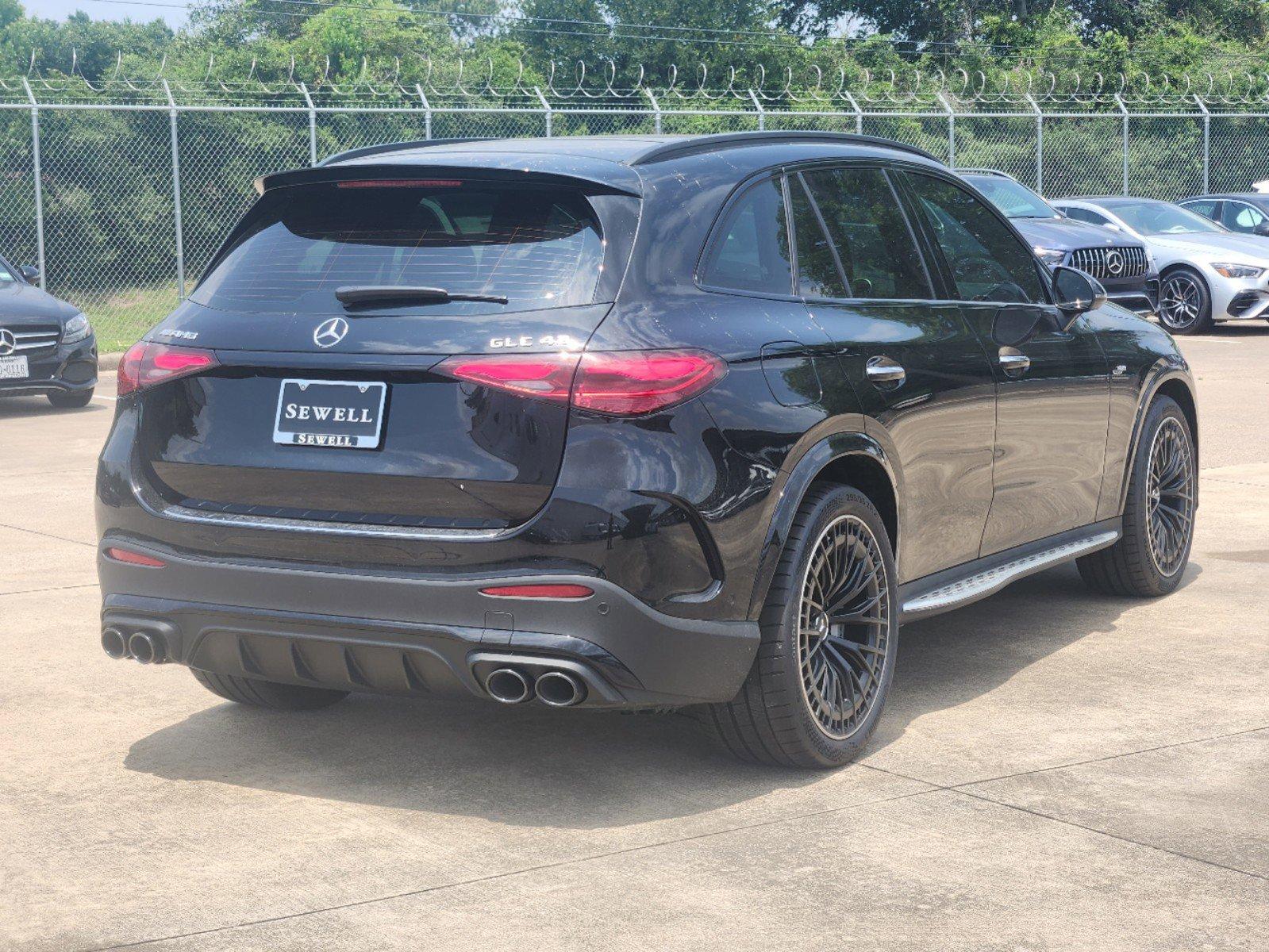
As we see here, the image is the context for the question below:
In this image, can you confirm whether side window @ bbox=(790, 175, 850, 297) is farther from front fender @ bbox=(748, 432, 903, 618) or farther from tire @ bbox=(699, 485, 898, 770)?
tire @ bbox=(699, 485, 898, 770)

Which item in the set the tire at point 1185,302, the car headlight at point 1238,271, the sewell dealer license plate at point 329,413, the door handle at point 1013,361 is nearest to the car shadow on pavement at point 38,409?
the door handle at point 1013,361

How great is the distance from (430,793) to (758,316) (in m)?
1.49

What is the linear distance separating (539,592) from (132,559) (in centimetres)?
119

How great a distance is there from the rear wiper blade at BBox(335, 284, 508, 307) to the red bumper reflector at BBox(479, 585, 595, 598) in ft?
2.31

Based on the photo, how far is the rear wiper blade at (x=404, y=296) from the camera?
4238mm

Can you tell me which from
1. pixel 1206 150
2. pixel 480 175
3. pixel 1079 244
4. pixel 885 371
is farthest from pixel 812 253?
pixel 1206 150

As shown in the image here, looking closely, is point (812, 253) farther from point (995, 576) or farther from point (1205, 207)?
point (1205, 207)

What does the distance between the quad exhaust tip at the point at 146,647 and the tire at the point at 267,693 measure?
0.62m

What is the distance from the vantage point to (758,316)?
4.47m

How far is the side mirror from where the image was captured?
6.01 m

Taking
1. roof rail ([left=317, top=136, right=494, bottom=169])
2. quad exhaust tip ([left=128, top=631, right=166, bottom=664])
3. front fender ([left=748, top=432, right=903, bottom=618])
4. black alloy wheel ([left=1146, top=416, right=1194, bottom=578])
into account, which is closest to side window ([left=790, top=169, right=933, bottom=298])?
front fender ([left=748, top=432, right=903, bottom=618])

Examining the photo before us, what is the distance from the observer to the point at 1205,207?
23500 mm

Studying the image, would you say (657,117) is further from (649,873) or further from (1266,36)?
(1266,36)

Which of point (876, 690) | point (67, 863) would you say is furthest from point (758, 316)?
point (67, 863)
